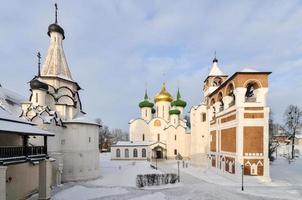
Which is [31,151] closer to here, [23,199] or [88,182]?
[23,199]

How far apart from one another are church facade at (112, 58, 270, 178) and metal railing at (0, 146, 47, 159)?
46.5 feet

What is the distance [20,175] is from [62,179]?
5.76 m

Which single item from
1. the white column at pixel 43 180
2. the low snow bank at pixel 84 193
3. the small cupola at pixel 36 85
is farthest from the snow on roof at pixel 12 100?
the white column at pixel 43 180

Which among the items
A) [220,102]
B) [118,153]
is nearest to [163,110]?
[118,153]

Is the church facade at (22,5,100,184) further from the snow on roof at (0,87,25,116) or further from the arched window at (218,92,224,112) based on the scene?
the arched window at (218,92,224,112)

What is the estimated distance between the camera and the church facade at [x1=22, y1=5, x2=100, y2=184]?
19.7m

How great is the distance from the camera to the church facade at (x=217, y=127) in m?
23.2

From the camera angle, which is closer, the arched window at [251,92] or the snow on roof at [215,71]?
the arched window at [251,92]

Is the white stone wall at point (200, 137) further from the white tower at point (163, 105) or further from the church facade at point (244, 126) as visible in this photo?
the white tower at point (163, 105)

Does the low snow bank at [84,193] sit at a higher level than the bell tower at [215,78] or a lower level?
lower

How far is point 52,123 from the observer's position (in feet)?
64.5

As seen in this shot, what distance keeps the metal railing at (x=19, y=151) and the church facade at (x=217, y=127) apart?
14.2m

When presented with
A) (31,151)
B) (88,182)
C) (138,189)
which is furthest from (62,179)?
(31,151)

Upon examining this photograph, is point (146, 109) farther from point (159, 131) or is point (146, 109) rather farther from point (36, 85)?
point (36, 85)
